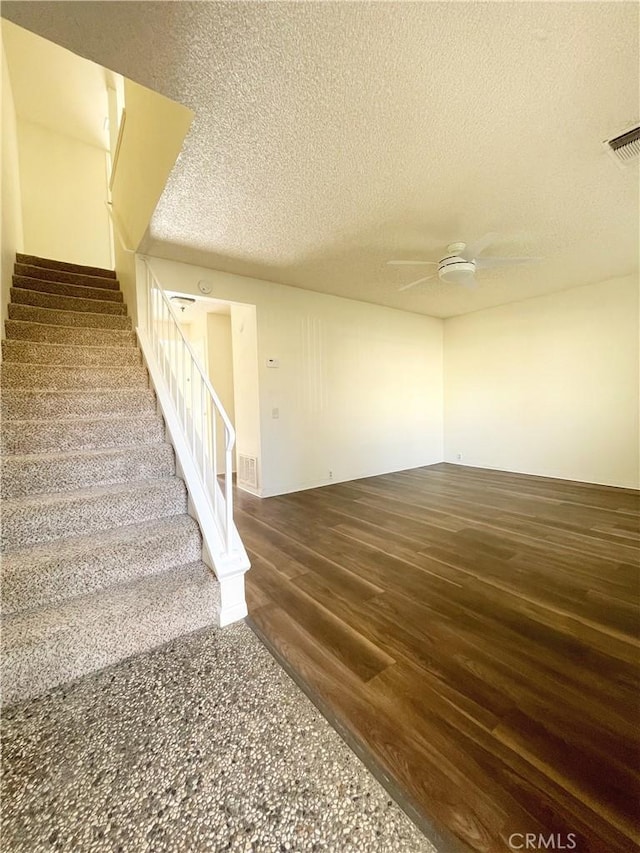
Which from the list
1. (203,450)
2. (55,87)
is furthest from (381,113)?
(55,87)

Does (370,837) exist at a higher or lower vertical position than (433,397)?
lower

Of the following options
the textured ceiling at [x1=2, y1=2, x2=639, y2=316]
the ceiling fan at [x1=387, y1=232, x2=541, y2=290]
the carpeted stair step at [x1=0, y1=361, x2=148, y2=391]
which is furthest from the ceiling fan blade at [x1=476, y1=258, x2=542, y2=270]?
the carpeted stair step at [x1=0, y1=361, x2=148, y2=391]

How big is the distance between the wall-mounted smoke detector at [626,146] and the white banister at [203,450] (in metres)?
2.81

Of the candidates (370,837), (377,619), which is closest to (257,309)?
(377,619)

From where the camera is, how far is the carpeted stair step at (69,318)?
128 inches

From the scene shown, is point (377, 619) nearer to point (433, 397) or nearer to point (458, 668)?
point (458, 668)

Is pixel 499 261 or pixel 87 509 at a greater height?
pixel 499 261

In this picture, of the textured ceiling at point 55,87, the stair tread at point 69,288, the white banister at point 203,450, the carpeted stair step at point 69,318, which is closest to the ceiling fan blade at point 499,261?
the white banister at point 203,450

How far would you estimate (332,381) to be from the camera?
4883 millimetres

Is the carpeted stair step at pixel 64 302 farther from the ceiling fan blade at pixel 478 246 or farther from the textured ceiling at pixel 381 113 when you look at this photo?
the ceiling fan blade at pixel 478 246

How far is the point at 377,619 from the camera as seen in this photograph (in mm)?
1917

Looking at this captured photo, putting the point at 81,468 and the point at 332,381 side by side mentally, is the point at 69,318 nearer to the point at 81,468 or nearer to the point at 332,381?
the point at 81,468

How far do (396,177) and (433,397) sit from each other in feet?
14.8

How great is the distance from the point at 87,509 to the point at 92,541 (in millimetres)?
211
